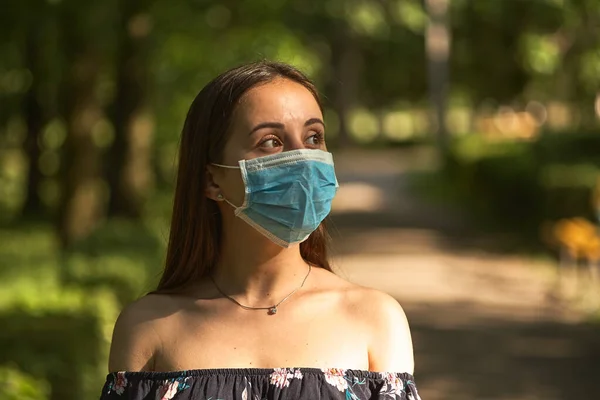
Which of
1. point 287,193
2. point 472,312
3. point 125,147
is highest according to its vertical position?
point 287,193

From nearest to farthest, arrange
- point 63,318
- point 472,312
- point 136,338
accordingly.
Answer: point 136,338, point 63,318, point 472,312

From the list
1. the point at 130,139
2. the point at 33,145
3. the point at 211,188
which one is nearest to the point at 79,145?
the point at 130,139

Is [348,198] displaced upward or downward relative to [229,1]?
downward

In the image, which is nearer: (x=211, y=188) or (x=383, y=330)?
(x=383, y=330)

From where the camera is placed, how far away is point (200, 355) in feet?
8.21

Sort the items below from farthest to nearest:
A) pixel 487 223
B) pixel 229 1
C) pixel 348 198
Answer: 1. pixel 348 198
2. pixel 487 223
3. pixel 229 1

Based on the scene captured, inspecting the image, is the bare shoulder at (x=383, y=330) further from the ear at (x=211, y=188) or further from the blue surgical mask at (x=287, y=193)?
the ear at (x=211, y=188)

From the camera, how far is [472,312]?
13.1 meters

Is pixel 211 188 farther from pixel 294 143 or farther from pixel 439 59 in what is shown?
pixel 439 59

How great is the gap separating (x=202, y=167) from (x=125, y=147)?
14164 millimetres

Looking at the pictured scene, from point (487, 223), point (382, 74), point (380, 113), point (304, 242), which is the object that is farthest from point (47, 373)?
point (380, 113)

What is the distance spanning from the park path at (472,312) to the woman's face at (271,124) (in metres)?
2.12

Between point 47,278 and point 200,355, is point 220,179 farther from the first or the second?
point 47,278

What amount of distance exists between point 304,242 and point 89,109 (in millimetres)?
10103
